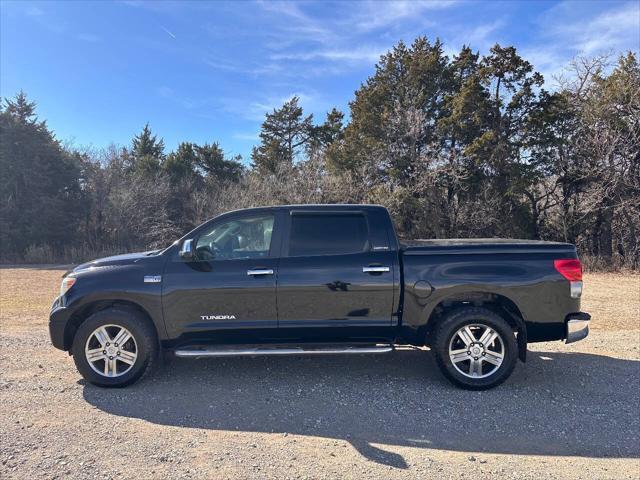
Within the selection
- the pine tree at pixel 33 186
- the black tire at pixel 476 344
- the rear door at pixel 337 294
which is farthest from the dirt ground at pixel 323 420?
the pine tree at pixel 33 186

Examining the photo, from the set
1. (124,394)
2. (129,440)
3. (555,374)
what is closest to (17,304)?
(124,394)

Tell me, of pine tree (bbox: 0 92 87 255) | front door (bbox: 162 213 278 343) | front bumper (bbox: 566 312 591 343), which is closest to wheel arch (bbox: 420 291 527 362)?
front bumper (bbox: 566 312 591 343)

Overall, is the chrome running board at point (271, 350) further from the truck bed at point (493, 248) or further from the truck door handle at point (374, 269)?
the truck bed at point (493, 248)

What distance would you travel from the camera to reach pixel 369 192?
77.2 ft

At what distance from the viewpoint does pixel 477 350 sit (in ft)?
16.1

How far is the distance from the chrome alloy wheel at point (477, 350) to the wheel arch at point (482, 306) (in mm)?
253

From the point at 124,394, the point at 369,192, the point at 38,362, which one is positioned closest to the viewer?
the point at 124,394

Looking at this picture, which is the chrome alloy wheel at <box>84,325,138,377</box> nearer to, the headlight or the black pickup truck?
the black pickup truck

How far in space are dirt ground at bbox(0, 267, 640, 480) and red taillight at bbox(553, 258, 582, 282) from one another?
1.20m

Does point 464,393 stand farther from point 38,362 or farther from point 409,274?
point 38,362

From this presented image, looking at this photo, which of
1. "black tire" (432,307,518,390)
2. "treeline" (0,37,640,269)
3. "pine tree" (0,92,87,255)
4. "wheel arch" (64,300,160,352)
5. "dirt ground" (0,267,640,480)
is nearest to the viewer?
"dirt ground" (0,267,640,480)

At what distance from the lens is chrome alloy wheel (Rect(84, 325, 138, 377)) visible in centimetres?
498

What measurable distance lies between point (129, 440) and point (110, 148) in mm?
32810

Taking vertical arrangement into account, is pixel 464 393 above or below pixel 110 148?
below
